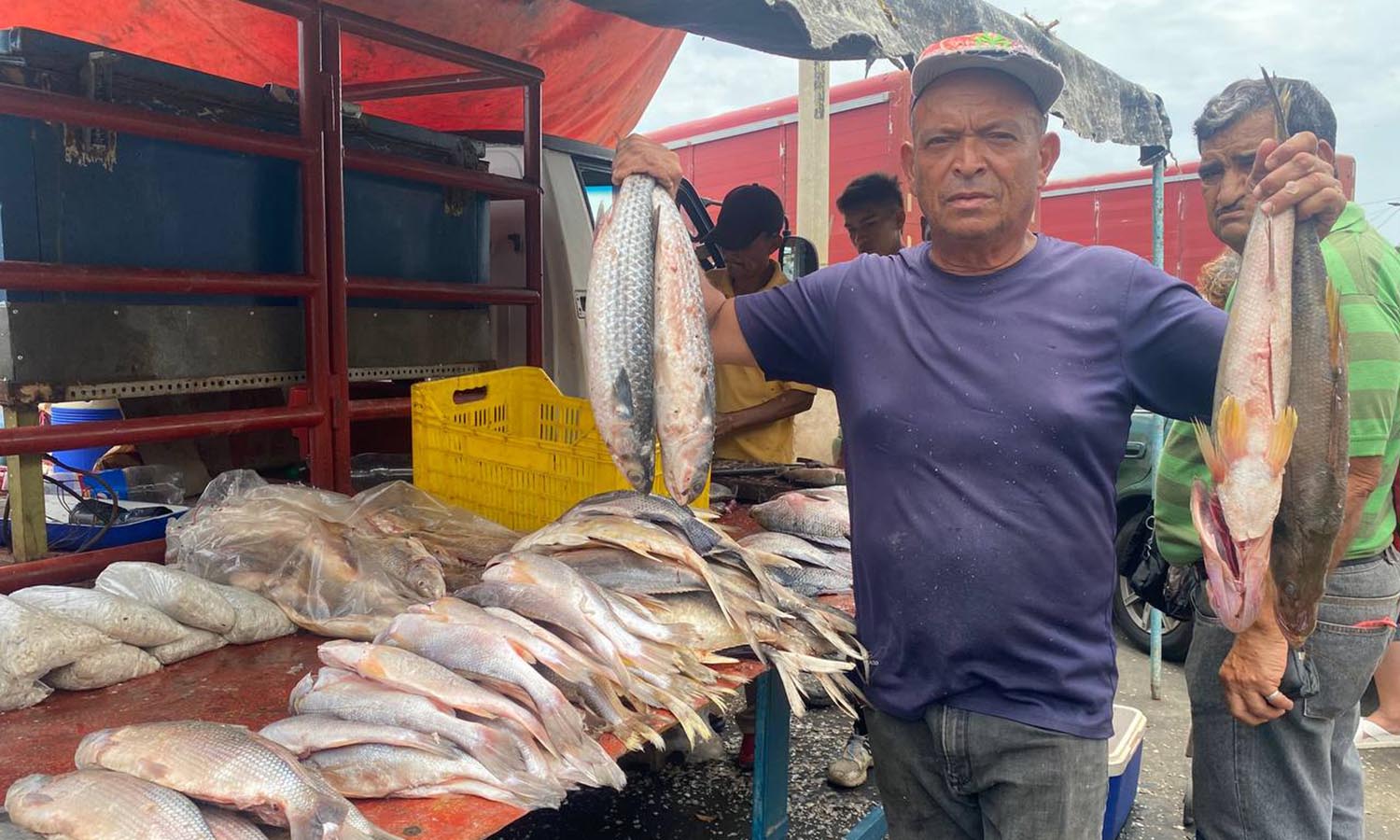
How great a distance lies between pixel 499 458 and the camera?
3338 millimetres

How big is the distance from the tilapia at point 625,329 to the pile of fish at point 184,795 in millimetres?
947

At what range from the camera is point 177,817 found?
1436mm

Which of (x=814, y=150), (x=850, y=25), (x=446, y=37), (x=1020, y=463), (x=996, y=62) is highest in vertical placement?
(x=446, y=37)

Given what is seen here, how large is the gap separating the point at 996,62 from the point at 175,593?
8.26ft

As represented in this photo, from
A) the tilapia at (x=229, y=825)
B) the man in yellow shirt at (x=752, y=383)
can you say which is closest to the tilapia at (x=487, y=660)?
the tilapia at (x=229, y=825)

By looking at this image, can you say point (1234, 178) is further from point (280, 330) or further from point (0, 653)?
point (280, 330)

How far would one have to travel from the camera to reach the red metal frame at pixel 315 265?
280 cm

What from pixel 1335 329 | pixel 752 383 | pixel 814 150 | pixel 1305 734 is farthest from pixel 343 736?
pixel 814 150

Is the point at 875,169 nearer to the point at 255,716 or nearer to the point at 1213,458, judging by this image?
the point at 1213,458

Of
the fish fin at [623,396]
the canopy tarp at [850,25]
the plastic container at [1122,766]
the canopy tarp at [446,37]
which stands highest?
the canopy tarp at [446,37]

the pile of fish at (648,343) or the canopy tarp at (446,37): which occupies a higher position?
the canopy tarp at (446,37)

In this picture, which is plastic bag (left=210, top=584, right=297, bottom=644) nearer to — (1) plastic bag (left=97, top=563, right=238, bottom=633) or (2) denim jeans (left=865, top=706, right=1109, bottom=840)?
(1) plastic bag (left=97, top=563, right=238, bottom=633)

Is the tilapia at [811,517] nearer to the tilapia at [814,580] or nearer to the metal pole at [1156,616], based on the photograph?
the tilapia at [814,580]

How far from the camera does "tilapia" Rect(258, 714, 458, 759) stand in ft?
5.62
